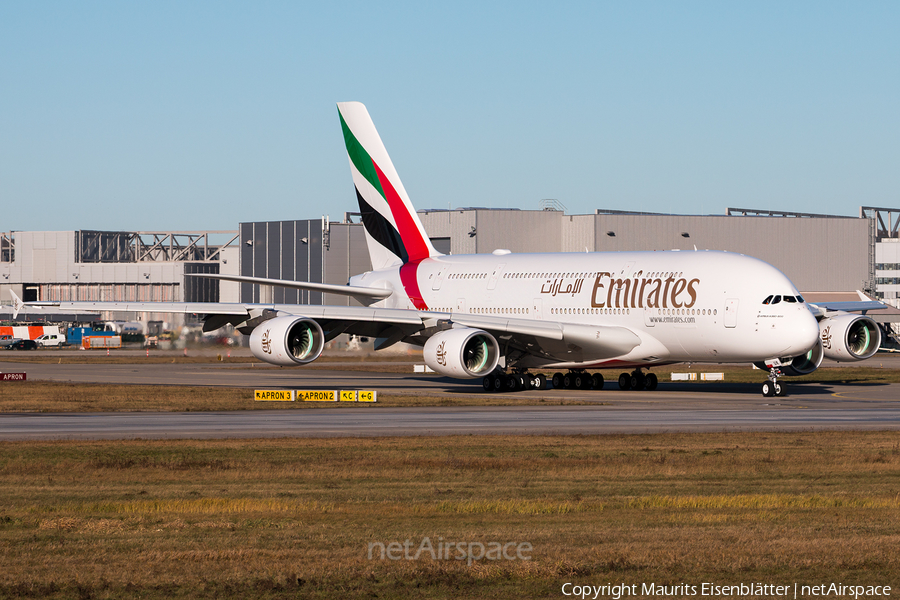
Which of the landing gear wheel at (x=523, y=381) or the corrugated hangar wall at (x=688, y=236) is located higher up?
the corrugated hangar wall at (x=688, y=236)

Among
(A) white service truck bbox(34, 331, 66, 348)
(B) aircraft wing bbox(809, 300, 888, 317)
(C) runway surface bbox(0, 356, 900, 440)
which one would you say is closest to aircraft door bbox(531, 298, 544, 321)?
(C) runway surface bbox(0, 356, 900, 440)

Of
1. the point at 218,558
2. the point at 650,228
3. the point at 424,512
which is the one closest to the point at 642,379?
the point at 424,512

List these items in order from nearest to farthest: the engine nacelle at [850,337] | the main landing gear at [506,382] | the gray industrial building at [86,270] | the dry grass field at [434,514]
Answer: the dry grass field at [434,514] < the engine nacelle at [850,337] < the main landing gear at [506,382] < the gray industrial building at [86,270]

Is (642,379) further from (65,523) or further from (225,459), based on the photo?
(65,523)

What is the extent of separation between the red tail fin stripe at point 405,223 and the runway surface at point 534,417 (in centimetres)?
834

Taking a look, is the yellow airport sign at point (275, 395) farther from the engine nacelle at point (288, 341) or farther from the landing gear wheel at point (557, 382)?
the landing gear wheel at point (557, 382)

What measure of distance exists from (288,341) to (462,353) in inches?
258

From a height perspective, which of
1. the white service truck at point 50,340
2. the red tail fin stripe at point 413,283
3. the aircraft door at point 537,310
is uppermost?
the red tail fin stripe at point 413,283

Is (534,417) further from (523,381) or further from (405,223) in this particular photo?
(405,223)

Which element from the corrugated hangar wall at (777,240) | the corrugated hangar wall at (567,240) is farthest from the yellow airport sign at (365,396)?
the corrugated hangar wall at (777,240)

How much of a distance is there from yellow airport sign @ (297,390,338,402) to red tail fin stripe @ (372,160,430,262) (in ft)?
53.7

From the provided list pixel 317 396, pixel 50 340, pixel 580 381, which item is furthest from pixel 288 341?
pixel 50 340

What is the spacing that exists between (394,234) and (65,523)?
138 ft

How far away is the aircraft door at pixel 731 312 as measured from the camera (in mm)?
40438
